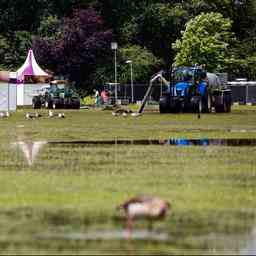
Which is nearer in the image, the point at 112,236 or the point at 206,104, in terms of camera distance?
the point at 112,236

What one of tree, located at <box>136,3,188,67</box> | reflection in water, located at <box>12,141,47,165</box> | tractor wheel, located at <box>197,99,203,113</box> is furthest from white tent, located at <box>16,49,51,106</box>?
reflection in water, located at <box>12,141,47,165</box>

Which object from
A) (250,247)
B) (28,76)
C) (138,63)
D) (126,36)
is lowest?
(250,247)

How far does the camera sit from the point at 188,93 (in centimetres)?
5138

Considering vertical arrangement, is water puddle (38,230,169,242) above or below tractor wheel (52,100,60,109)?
above

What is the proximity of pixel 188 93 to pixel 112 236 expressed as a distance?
1672 inches

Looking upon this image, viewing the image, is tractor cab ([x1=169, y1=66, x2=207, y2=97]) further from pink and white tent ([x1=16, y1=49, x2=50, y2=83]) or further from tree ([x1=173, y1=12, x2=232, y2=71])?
tree ([x1=173, y1=12, x2=232, y2=71])

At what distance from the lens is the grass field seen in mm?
8895

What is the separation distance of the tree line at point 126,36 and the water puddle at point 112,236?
70742 millimetres

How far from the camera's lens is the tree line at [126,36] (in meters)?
83.2

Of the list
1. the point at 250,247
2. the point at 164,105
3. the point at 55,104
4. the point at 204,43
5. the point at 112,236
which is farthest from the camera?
the point at 204,43

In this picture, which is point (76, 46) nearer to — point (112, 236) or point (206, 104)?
point (206, 104)

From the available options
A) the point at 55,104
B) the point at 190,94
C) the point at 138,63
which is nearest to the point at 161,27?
the point at 138,63

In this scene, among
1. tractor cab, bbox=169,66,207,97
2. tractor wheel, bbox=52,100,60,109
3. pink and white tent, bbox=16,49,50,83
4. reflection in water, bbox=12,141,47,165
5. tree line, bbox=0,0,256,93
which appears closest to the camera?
reflection in water, bbox=12,141,47,165

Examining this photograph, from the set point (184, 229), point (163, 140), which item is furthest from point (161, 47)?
point (184, 229)
